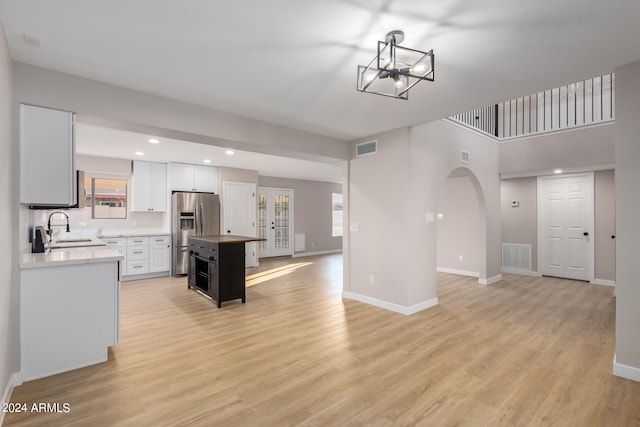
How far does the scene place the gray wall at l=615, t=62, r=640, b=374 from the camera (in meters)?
2.31

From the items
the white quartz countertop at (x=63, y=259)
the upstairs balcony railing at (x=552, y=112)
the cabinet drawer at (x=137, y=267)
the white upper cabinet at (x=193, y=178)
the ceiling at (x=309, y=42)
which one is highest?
the upstairs balcony railing at (x=552, y=112)

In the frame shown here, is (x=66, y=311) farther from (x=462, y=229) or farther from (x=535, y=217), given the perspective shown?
(x=535, y=217)

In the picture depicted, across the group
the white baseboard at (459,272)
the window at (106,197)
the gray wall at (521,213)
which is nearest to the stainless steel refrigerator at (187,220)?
the window at (106,197)

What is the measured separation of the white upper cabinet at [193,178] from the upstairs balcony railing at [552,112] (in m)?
5.25

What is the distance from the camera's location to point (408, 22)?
1792mm

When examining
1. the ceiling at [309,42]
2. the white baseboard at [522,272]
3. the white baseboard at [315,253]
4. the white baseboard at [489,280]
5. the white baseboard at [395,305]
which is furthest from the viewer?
the white baseboard at [315,253]

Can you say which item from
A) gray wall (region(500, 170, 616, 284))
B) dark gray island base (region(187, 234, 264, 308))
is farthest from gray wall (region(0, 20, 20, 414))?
gray wall (region(500, 170, 616, 284))

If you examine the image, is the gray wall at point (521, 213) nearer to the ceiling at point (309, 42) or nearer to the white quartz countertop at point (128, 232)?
the ceiling at point (309, 42)

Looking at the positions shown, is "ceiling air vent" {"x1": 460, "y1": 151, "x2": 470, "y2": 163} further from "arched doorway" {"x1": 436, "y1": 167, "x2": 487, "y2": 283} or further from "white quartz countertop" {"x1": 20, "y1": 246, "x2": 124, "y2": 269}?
"white quartz countertop" {"x1": 20, "y1": 246, "x2": 124, "y2": 269}

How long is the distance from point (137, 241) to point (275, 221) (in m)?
3.82

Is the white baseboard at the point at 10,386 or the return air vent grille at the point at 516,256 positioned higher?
the return air vent grille at the point at 516,256

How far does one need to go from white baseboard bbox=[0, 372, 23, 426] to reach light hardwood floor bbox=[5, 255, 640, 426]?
0.15 ft

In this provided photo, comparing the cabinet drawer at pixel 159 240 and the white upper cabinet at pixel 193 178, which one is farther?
the white upper cabinet at pixel 193 178

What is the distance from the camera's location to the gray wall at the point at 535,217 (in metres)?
5.42
